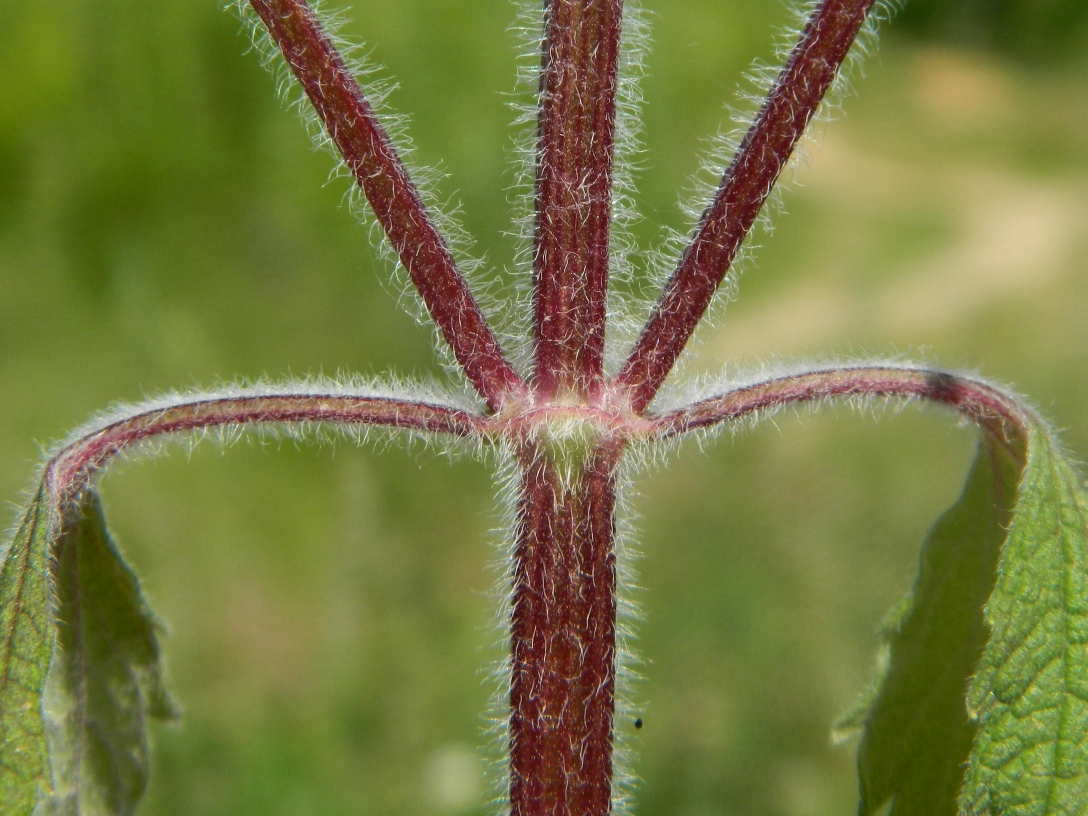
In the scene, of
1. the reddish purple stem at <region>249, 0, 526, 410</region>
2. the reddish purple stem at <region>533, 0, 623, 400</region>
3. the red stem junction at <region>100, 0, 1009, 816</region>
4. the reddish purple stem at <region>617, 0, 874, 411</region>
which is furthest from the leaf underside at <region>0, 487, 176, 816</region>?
the reddish purple stem at <region>617, 0, 874, 411</region>

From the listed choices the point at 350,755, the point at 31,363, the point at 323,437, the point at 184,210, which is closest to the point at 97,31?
the point at 184,210

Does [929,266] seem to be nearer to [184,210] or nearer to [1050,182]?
[1050,182]

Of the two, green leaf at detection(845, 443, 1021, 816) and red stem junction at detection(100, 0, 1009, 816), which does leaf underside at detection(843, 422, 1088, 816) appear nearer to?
green leaf at detection(845, 443, 1021, 816)

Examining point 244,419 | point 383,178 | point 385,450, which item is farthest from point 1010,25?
point 244,419

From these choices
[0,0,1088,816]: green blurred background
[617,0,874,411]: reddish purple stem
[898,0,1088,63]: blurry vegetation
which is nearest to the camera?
[617,0,874,411]: reddish purple stem

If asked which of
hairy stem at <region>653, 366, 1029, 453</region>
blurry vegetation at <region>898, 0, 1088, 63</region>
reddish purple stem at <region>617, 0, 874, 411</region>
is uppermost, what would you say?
blurry vegetation at <region>898, 0, 1088, 63</region>

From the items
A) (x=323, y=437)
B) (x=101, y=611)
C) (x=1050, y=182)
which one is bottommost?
(x=101, y=611)
